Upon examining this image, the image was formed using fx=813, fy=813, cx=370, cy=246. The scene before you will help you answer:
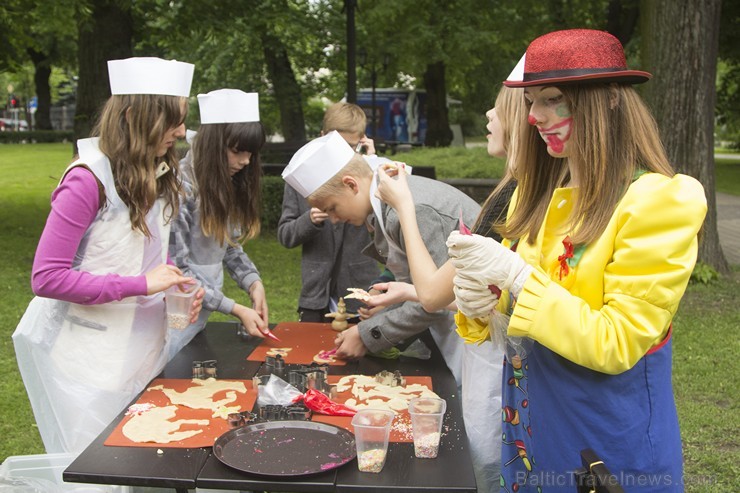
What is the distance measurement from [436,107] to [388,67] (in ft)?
6.36

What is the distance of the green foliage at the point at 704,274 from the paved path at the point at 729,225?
1.73 m

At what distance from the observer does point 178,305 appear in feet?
9.50

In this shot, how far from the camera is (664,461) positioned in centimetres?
194

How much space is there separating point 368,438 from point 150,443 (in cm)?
66

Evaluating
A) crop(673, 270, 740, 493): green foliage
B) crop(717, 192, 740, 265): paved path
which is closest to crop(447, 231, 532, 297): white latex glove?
crop(673, 270, 740, 493): green foliage

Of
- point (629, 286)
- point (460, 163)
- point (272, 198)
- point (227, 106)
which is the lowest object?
point (272, 198)

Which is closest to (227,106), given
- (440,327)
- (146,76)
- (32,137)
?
(146,76)

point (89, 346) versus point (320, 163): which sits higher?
point (320, 163)

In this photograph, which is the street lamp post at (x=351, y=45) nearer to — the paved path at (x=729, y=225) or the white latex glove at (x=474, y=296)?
the paved path at (x=729, y=225)

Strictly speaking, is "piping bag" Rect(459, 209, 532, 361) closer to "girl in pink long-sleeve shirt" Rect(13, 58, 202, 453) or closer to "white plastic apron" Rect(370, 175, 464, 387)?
"white plastic apron" Rect(370, 175, 464, 387)

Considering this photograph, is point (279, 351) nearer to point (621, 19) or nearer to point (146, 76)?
point (146, 76)

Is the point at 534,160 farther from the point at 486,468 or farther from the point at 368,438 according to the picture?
the point at 486,468

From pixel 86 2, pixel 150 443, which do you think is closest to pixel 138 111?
pixel 150 443

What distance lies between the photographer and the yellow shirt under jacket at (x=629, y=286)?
1.76m
